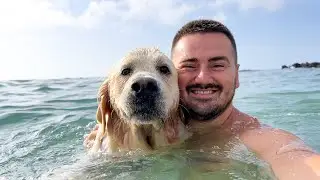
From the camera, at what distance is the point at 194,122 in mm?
5898

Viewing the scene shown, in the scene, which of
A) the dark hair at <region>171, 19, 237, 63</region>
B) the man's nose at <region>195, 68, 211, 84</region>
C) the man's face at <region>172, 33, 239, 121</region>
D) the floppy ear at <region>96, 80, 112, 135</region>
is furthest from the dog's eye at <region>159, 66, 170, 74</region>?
the dark hair at <region>171, 19, 237, 63</region>

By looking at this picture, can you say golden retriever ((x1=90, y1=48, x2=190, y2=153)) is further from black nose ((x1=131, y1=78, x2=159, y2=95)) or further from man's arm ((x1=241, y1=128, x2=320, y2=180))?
man's arm ((x1=241, y1=128, x2=320, y2=180))

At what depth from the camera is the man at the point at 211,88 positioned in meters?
5.58

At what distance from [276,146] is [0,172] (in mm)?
3388

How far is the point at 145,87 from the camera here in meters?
→ 4.87

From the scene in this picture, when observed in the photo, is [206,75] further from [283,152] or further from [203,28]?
[283,152]

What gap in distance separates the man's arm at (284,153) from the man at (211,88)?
0.01 meters

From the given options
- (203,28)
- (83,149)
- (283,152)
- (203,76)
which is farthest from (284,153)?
(83,149)

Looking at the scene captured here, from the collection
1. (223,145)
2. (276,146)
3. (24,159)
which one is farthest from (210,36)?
(24,159)

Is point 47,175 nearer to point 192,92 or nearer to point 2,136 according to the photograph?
point 192,92

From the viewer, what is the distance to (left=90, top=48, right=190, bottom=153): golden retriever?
194 inches

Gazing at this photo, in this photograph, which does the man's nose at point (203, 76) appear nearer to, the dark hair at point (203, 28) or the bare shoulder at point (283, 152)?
the dark hair at point (203, 28)

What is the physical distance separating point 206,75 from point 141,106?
109cm

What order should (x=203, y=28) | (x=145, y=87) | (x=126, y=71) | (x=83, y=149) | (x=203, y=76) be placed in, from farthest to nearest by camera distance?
(x=83, y=149) → (x=203, y=28) → (x=203, y=76) → (x=126, y=71) → (x=145, y=87)
